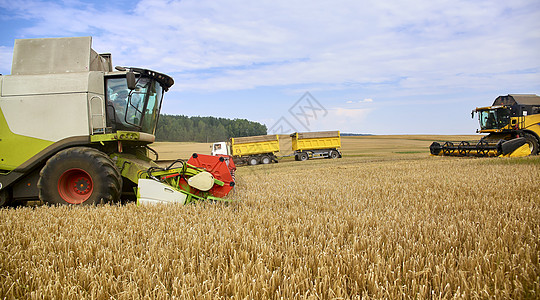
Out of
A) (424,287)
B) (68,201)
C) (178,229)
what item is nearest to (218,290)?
(424,287)

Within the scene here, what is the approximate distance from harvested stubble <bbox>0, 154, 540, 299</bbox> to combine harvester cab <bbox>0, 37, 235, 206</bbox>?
978 millimetres

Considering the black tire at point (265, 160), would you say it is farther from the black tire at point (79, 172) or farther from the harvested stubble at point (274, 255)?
the harvested stubble at point (274, 255)

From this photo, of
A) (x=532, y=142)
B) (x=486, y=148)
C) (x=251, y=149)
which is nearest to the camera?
(x=486, y=148)

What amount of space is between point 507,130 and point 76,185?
62.2 ft

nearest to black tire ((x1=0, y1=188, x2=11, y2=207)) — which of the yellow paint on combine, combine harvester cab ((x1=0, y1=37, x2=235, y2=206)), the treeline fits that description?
combine harvester cab ((x1=0, y1=37, x2=235, y2=206))

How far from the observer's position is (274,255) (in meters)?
2.51

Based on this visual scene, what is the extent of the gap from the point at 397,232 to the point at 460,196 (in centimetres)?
278

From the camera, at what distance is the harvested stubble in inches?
78.8

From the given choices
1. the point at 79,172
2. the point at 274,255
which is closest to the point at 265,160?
the point at 79,172

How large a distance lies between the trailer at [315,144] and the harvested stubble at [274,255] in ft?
70.3

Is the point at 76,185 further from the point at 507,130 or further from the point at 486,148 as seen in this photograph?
the point at 507,130

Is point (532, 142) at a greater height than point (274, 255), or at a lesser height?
greater

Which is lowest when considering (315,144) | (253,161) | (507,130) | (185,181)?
(253,161)

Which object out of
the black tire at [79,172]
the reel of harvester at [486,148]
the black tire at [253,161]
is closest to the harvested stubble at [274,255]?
the black tire at [79,172]
